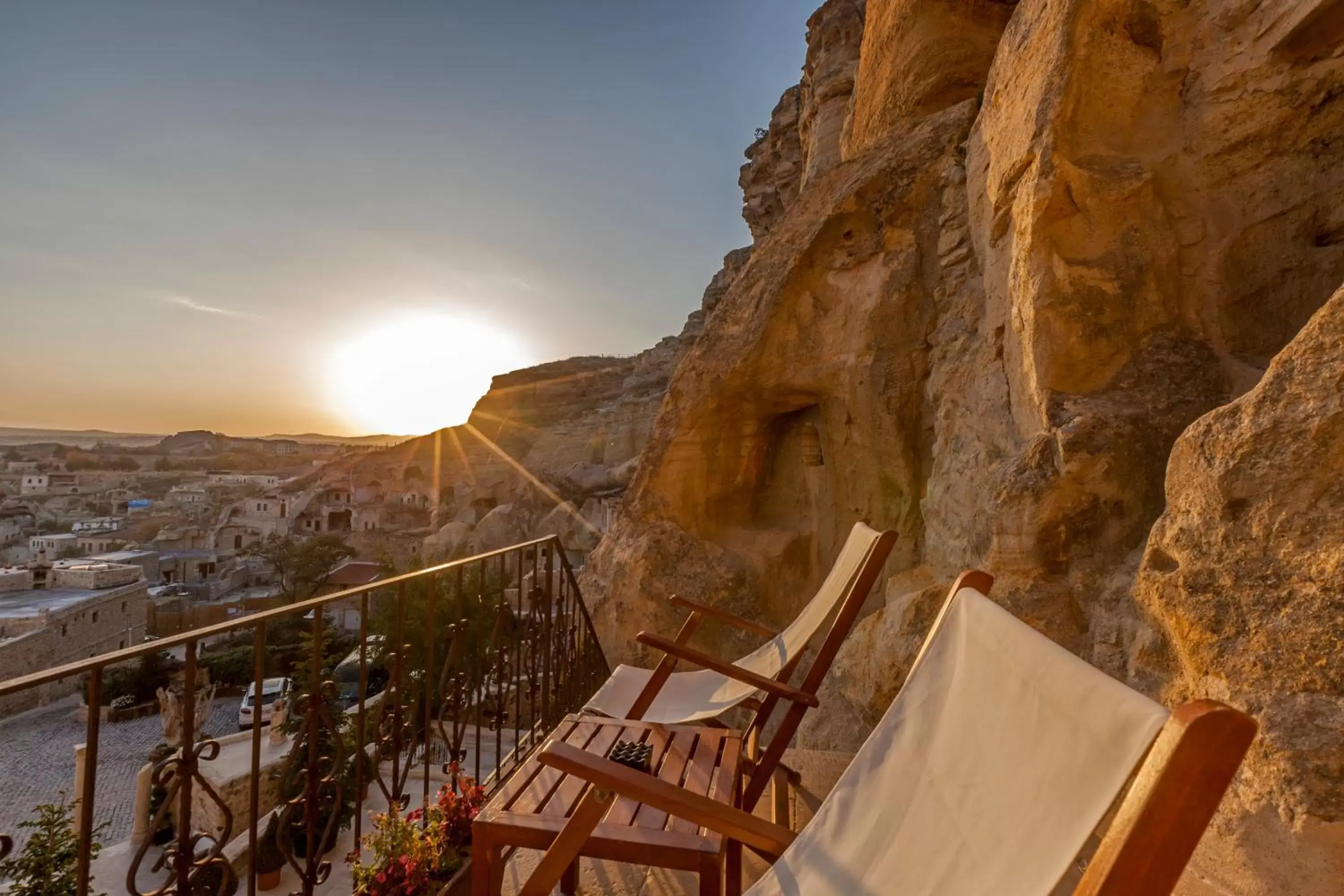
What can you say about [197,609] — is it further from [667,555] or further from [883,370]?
[883,370]

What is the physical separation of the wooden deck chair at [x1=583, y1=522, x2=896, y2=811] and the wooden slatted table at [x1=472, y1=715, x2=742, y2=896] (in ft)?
0.53

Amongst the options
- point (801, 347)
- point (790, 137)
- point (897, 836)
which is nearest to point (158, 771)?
point (897, 836)

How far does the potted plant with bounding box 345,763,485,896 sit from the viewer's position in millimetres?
1863

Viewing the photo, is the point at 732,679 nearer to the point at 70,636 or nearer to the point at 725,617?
the point at 725,617

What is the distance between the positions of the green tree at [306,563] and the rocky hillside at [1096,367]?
23533 millimetres

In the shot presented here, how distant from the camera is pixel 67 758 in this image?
15414 millimetres

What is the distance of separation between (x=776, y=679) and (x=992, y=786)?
143 cm

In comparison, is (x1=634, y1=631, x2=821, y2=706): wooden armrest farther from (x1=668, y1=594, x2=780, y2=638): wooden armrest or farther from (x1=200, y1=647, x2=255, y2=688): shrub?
(x1=200, y1=647, x2=255, y2=688): shrub

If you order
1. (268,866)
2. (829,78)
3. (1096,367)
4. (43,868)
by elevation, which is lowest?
(268,866)

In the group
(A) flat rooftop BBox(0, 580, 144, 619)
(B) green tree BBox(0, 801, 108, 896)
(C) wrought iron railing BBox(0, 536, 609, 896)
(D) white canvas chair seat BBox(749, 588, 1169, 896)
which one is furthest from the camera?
(A) flat rooftop BBox(0, 580, 144, 619)

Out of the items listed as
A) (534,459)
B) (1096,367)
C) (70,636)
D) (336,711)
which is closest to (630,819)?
(336,711)

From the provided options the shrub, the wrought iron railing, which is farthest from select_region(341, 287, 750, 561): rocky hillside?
the wrought iron railing

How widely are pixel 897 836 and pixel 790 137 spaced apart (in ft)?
64.2

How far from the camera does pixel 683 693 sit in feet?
9.36
